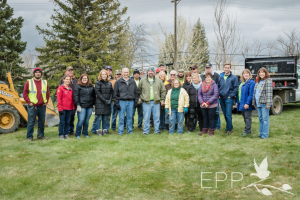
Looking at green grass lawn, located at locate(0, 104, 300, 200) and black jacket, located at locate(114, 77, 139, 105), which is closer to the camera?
green grass lawn, located at locate(0, 104, 300, 200)

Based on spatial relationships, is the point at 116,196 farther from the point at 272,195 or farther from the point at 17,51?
the point at 17,51

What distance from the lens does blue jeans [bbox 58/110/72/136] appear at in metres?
6.91

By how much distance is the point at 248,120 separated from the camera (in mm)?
6984

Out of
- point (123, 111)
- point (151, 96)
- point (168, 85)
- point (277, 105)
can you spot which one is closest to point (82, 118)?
point (123, 111)

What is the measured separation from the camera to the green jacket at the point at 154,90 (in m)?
7.43

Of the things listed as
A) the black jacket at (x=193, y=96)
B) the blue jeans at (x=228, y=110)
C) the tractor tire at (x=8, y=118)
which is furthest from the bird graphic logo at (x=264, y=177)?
the tractor tire at (x=8, y=118)

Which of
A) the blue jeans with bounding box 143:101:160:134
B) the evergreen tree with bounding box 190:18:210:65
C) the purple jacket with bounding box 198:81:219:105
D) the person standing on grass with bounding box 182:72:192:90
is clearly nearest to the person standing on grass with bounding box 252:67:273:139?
the purple jacket with bounding box 198:81:219:105

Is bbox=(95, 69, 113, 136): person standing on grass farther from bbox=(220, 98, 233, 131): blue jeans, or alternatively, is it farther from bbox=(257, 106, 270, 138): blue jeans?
bbox=(257, 106, 270, 138): blue jeans

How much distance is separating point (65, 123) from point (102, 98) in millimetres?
1283

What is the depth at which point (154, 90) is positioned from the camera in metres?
7.48

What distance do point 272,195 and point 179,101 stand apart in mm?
4179

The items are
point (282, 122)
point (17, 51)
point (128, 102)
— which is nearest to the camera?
point (128, 102)

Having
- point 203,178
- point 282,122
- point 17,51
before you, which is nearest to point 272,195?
point 203,178

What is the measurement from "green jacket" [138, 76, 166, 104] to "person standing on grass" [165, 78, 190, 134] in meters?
0.27
